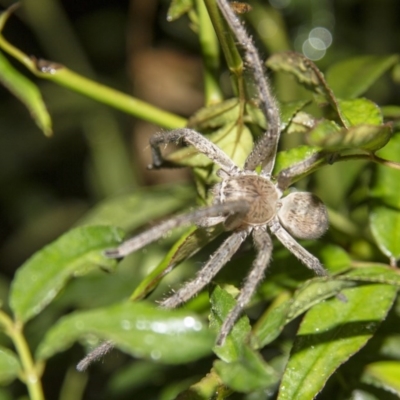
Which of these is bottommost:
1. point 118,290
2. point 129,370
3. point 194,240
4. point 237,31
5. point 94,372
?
point 94,372

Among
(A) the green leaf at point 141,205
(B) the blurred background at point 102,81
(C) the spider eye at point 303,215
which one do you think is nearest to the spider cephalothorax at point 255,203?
(C) the spider eye at point 303,215

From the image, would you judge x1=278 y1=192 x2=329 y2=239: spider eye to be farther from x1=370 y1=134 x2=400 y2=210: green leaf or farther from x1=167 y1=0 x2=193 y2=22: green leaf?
x1=167 y1=0 x2=193 y2=22: green leaf

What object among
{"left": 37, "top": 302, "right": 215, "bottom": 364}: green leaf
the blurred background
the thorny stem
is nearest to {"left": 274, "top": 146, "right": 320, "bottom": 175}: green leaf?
{"left": 37, "top": 302, "right": 215, "bottom": 364}: green leaf

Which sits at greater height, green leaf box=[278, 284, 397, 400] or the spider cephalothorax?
the spider cephalothorax

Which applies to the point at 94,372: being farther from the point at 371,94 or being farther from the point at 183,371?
the point at 371,94

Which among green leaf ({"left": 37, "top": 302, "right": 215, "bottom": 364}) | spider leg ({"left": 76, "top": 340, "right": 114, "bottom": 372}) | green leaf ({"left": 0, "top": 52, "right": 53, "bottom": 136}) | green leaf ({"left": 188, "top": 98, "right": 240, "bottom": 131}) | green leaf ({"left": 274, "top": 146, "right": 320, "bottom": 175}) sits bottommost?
spider leg ({"left": 76, "top": 340, "right": 114, "bottom": 372})

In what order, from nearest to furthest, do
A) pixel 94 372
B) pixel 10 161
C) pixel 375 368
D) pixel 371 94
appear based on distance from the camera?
pixel 375 368
pixel 94 372
pixel 371 94
pixel 10 161

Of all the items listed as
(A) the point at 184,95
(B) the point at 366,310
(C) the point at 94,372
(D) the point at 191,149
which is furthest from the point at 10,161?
(B) the point at 366,310

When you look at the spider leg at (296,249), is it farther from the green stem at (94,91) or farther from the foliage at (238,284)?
the green stem at (94,91)
